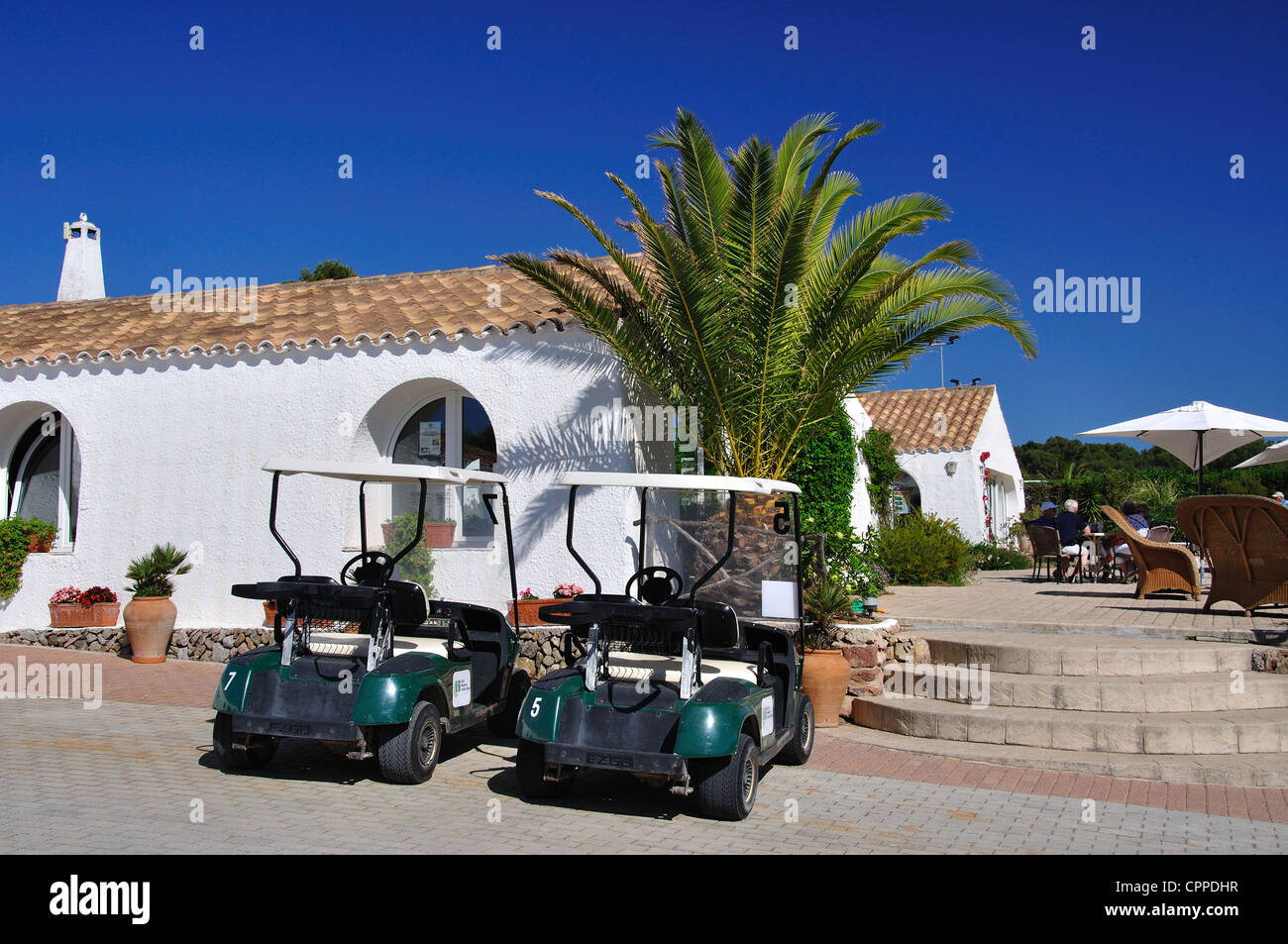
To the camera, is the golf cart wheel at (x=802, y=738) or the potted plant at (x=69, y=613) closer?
the golf cart wheel at (x=802, y=738)

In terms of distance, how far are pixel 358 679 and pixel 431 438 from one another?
5714 mm

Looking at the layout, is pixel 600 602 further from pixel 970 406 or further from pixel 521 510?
pixel 970 406

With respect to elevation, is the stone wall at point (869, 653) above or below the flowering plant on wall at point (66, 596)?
below

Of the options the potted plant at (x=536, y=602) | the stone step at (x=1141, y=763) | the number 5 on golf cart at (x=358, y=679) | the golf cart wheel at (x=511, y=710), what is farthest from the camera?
the potted plant at (x=536, y=602)

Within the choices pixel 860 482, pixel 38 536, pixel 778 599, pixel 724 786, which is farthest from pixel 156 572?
pixel 860 482

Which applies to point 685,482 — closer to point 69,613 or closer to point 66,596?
point 69,613

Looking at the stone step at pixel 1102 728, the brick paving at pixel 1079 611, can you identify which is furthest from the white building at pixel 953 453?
the stone step at pixel 1102 728

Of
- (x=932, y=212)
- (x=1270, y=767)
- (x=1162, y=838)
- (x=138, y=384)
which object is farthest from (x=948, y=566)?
(x=138, y=384)

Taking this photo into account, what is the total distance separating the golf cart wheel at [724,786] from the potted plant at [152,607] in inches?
305

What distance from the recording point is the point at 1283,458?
13.1 metres

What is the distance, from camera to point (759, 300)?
902 cm

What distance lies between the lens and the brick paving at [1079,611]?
870cm

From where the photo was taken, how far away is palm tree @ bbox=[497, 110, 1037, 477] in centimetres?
902

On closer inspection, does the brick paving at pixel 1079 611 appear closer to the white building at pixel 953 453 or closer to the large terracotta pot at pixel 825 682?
the large terracotta pot at pixel 825 682
